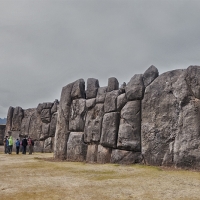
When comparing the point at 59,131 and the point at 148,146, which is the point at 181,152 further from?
the point at 59,131

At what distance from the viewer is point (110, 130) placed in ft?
55.2

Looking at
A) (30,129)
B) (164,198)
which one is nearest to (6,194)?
(164,198)

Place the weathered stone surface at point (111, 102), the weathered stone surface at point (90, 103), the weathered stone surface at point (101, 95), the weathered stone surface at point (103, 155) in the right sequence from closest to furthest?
the weathered stone surface at point (103, 155) < the weathered stone surface at point (111, 102) < the weathered stone surface at point (101, 95) < the weathered stone surface at point (90, 103)

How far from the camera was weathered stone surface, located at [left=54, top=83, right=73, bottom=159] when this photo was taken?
20.1 m

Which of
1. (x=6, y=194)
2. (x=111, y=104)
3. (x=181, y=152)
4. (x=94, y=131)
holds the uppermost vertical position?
(x=111, y=104)

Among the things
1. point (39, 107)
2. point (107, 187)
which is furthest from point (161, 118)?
point (39, 107)

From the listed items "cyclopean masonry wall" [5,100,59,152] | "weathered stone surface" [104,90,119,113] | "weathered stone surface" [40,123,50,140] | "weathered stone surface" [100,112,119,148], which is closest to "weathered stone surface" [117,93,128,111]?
"weathered stone surface" [104,90,119,113]

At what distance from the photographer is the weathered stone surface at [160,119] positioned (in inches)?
548

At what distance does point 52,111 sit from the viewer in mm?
30062

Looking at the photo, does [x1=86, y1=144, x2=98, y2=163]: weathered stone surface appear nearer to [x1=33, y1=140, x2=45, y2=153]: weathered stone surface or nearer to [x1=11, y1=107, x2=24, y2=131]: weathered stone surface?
[x1=33, y1=140, x2=45, y2=153]: weathered stone surface

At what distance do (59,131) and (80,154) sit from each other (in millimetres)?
3114

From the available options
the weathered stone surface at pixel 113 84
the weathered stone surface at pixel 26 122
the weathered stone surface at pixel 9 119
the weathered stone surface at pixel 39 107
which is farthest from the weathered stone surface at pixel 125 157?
the weathered stone surface at pixel 9 119

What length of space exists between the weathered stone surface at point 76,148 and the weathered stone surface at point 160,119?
17.4ft

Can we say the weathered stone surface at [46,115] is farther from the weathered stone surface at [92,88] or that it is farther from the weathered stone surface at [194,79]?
the weathered stone surface at [194,79]
